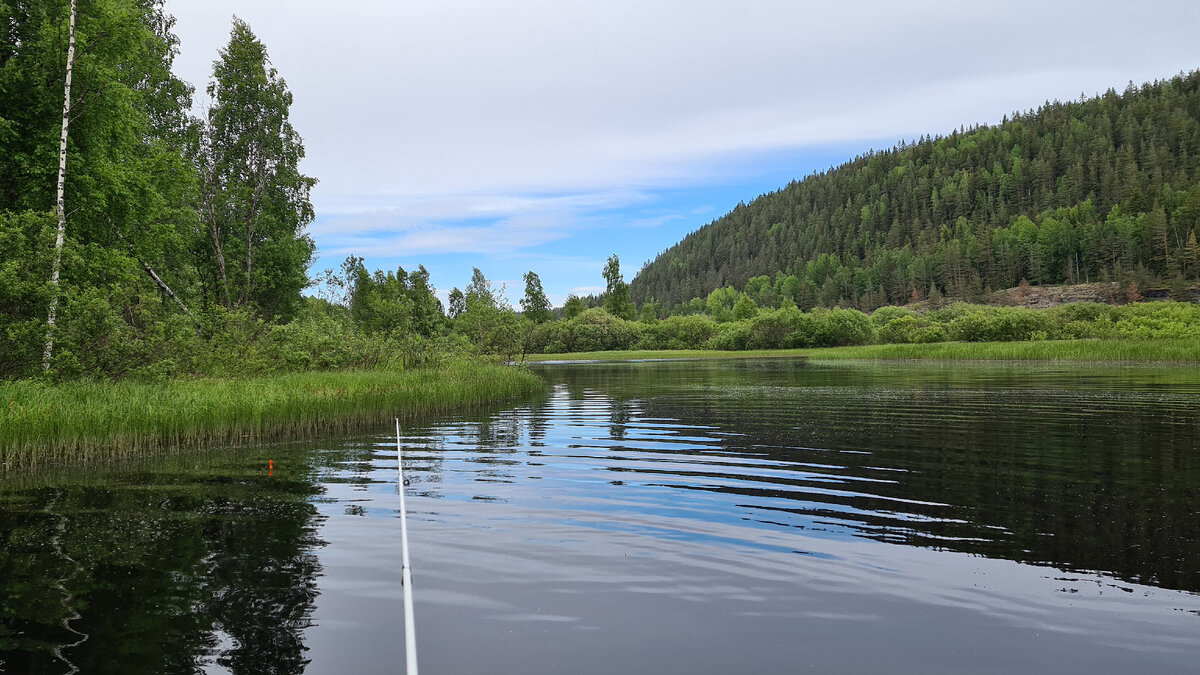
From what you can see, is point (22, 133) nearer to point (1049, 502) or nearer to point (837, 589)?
point (837, 589)

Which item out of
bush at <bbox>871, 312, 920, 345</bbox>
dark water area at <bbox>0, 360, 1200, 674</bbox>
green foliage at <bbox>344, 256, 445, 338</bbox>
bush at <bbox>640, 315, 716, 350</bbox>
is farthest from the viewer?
bush at <bbox>640, 315, 716, 350</bbox>

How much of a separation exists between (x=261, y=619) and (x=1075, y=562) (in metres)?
9.48

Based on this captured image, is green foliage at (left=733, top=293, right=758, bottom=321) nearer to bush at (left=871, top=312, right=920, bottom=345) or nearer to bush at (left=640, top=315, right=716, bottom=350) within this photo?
bush at (left=640, top=315, right=716, bottom=350)

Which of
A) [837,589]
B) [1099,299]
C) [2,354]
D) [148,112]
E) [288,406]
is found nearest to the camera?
[837,589]

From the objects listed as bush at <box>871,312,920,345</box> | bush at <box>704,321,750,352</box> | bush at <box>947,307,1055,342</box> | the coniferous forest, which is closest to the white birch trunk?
the coniferous forest

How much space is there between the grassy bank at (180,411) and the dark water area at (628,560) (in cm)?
98

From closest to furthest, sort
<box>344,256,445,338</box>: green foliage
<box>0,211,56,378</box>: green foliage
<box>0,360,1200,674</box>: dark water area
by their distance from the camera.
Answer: <box>0,360,1200,674</box>: dark water area → <box>0,211,56,378</box>: green foliage → <box>344,256,445,338</box>: green foliage

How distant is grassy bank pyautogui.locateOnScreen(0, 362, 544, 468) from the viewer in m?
15.3

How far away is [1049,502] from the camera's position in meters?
11.2

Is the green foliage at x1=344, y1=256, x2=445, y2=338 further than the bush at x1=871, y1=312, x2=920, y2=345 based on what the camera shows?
→ No

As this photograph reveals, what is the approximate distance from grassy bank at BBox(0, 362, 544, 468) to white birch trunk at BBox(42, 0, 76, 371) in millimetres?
1627

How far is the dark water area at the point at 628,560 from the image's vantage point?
6141mm

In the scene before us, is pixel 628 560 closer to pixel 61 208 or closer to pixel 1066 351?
pixel 61 208

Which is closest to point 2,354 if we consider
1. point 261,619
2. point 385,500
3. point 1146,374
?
point 385,500
